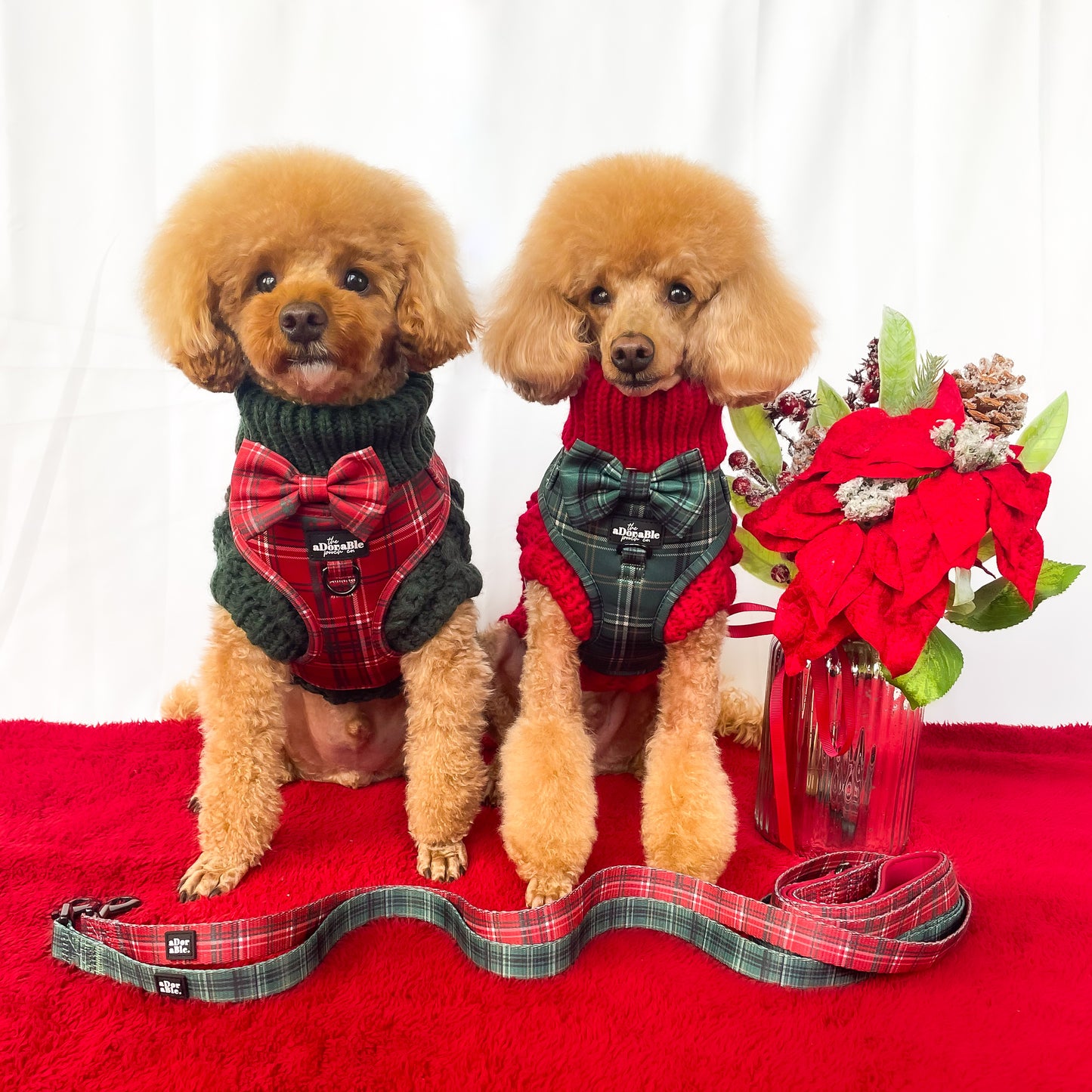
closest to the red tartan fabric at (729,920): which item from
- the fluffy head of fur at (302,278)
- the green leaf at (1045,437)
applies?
the green leaf at (1045,437)

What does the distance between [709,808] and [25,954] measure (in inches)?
33.7

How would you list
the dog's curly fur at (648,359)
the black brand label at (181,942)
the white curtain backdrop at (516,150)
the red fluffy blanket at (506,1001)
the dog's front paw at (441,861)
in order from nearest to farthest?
the red fluffy blanket at (506,1001) < the black brand label at (181,942) < the dog's curly fur at (648,359) < the dog's front paw at (441,861) < the white curtain backdrop at (516,150)

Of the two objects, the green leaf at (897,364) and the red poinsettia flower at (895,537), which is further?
the green leaf at (897,364)

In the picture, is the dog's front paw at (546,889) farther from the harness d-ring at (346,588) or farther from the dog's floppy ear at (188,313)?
the dog's floppy ear at (188,313)

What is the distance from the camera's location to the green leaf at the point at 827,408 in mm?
1317

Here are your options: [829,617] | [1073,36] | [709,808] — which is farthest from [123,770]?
[1073,36]

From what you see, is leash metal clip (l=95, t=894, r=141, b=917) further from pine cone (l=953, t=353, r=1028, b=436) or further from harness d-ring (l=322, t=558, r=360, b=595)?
pine cone (l=953, t=353, r=1028, b=436)

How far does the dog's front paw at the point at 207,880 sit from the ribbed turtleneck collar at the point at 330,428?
55 cm

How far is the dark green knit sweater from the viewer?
3.94 feet

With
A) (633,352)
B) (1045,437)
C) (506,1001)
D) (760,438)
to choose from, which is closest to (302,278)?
(633,352)

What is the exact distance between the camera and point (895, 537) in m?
1.12

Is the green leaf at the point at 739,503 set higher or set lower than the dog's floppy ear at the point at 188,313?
lower

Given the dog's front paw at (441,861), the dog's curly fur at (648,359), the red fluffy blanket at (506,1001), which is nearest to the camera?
the red fluffy blanket at (506,1001)

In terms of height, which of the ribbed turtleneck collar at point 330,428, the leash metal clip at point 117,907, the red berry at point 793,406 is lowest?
the leash metal clip at point 117,907
